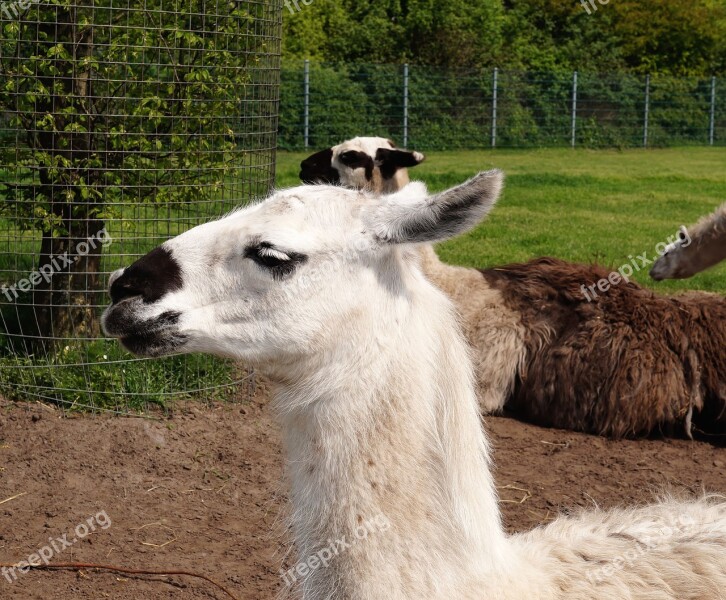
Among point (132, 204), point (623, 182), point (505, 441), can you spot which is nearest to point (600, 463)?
point (505, 441)

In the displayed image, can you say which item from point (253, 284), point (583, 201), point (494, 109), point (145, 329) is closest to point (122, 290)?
point (145, 329)

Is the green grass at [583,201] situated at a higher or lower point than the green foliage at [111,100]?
lower

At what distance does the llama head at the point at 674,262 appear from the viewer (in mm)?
5867

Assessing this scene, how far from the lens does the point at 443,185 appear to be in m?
15.7

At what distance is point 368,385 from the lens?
2.81 m

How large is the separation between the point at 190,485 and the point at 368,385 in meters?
2.66

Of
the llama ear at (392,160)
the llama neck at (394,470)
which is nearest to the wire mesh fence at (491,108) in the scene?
the llama ear at (392,160)

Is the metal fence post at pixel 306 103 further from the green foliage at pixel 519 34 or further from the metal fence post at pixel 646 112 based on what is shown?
the metal fence post at pixel 646 112

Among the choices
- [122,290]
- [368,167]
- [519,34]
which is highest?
[519,34]

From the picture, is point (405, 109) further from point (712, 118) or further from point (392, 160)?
point (392, 160)

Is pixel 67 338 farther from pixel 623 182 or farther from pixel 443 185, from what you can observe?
pixel 623 182

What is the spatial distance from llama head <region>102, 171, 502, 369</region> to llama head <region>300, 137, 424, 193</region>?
5000 millimetres

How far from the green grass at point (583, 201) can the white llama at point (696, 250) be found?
195 cm

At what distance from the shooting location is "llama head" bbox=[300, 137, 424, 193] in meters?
7.93
